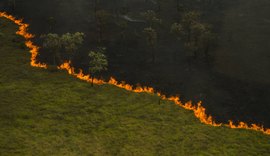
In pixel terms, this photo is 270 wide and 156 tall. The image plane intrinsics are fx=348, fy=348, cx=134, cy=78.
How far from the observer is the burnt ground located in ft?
173

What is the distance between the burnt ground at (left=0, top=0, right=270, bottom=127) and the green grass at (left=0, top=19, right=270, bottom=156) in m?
4.53

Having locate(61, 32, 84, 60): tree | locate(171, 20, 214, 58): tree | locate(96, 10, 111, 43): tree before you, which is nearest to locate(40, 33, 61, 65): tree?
locate(61, 32, 84, 60): tree

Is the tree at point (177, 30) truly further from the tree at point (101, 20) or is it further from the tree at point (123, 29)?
the tree at point (101, 20)

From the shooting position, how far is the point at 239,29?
228 feet

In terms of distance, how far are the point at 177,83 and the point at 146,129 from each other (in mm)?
13216

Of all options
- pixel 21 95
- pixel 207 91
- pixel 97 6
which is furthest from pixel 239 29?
pixel 21 95

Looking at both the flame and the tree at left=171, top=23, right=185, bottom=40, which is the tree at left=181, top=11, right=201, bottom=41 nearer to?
the tree at left=171, top=23, right=185, bottom=40

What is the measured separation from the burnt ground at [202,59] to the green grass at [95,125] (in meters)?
4.53

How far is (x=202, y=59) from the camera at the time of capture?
62.2 metres

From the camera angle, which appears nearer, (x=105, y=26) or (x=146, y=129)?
(x=146, y=129)

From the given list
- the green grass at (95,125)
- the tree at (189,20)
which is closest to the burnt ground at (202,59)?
the tree at (189,20)

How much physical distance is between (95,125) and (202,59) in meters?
25.5

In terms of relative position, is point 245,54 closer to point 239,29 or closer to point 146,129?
point 239,29

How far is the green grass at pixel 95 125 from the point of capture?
42031 millimetres
